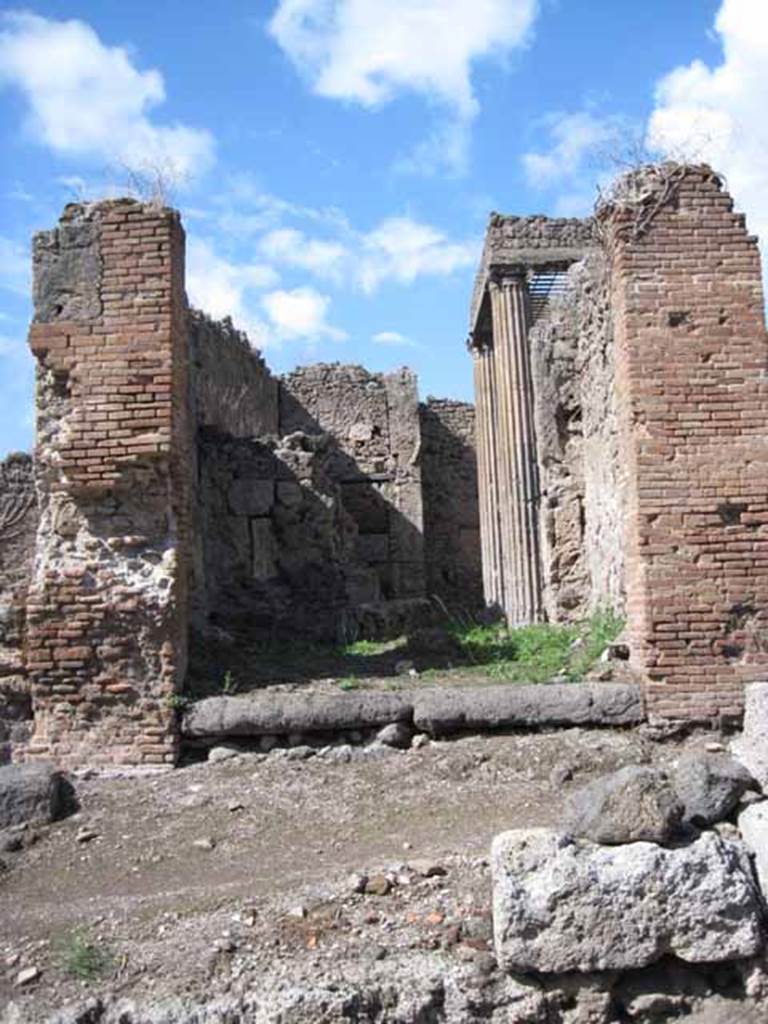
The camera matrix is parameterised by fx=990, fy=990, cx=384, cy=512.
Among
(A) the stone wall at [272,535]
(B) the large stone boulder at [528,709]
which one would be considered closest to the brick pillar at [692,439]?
(B) the large stone boulder at [528,709]

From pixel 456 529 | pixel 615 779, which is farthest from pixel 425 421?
pixel 615 779

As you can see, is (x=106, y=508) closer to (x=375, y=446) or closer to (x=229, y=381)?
(x=229, y=381)

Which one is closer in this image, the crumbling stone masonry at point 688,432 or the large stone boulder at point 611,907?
the large stone boulder at point 611,907

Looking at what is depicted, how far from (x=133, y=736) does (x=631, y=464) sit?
3.94m

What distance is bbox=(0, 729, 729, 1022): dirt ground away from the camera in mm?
4473

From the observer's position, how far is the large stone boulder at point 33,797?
599cm

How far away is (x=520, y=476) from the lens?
45.2ft

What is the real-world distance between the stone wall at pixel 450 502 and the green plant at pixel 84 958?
653 inches

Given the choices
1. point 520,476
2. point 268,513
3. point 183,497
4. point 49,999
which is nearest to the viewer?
point 49,999

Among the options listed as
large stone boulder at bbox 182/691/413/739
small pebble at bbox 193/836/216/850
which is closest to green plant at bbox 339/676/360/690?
large stone boulder at bbox 182/691/413/739

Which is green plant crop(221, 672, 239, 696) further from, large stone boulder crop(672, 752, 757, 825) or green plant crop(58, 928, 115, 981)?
large stone boulder crop(672, 752, 757, 825)

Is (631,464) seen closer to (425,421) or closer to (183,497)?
(183,497)

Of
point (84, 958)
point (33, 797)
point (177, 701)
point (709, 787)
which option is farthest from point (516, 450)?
point (84, 958)

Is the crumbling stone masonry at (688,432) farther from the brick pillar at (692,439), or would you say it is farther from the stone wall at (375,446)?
the stone wall at (375,446)
